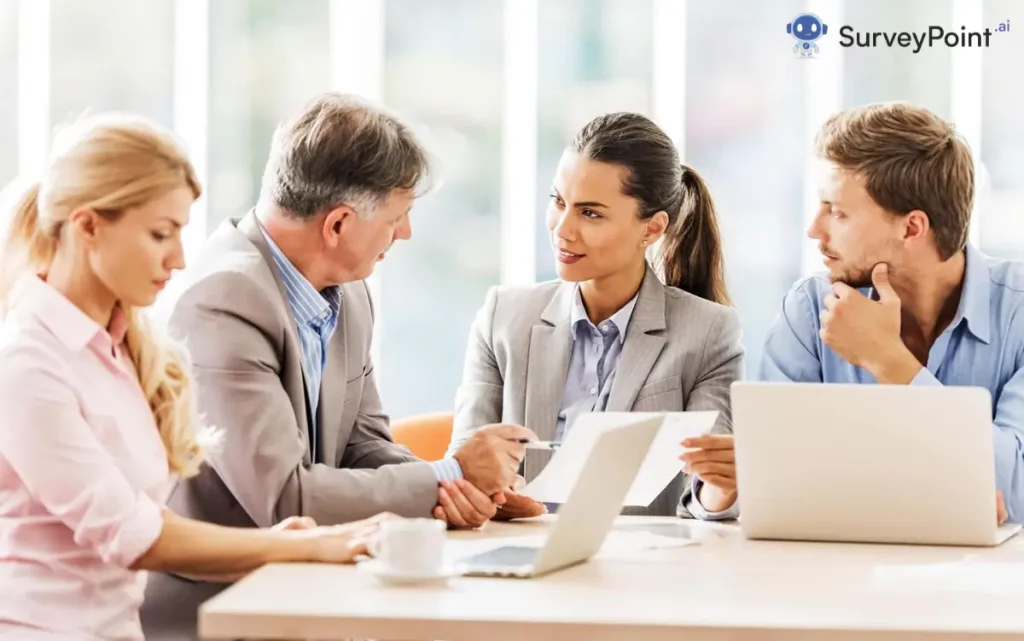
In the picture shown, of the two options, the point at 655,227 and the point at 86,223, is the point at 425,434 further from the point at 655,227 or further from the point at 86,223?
the point at 86,223

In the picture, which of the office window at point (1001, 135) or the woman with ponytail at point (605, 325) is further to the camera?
the office window at point (1001, 135)

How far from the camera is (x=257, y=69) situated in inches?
152

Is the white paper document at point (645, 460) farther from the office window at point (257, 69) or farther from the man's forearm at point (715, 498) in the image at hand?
the office window at point (257, 69)

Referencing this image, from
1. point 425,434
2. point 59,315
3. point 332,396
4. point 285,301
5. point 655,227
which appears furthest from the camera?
point 425,434

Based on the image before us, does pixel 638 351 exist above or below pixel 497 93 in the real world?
below

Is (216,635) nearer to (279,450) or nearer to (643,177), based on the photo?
(279,450)

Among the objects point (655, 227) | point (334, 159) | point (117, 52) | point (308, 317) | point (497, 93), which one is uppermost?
point (117, 52)

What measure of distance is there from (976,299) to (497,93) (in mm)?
1846

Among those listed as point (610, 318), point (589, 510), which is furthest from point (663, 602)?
point (610, 318)

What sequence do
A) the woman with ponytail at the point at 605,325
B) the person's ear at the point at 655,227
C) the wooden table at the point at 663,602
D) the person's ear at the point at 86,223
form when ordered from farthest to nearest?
the person's ear at the point at 655,227, the woman with ponytail at the point at 605,325, the person's ear at the point at 86,223, the wooden table at the point at 663,602

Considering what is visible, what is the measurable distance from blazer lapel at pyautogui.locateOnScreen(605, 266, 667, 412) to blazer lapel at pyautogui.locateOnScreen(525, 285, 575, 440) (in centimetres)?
12

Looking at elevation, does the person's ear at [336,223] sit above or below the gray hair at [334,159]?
below

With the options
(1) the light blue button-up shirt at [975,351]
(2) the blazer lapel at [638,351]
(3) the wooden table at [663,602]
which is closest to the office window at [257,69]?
(2) the blazer lapel at [638,351]

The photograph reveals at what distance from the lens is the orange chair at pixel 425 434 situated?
2953mm
